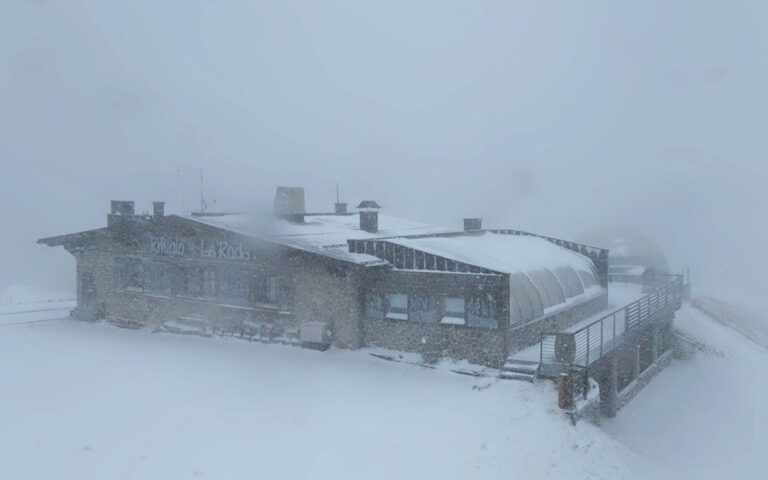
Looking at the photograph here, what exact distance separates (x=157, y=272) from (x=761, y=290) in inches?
3141

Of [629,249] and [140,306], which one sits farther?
[629,249]

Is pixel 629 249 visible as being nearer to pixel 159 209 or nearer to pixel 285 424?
pixel 159 209

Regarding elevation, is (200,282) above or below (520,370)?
above

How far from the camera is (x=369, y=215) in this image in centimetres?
3056

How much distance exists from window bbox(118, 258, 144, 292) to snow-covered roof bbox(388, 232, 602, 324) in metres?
12.0

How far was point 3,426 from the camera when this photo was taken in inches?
679

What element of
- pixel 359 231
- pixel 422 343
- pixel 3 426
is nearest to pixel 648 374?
pixel 422 343

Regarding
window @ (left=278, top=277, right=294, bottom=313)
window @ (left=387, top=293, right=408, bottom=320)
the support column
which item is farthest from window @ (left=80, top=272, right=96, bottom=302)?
the support column

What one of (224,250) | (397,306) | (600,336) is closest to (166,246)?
(224,250)

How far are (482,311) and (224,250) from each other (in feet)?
36.1

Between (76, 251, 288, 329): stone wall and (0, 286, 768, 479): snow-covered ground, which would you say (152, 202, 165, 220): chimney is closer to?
(76, 251, 288, 329): stone wall

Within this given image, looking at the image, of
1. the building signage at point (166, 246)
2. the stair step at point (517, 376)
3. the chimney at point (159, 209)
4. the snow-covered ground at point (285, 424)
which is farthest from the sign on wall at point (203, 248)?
the stair step at point (517, 376)

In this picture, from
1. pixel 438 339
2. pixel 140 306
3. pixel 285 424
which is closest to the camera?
pixel 285 424

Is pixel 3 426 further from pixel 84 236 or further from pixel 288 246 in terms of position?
pixel 84 236
